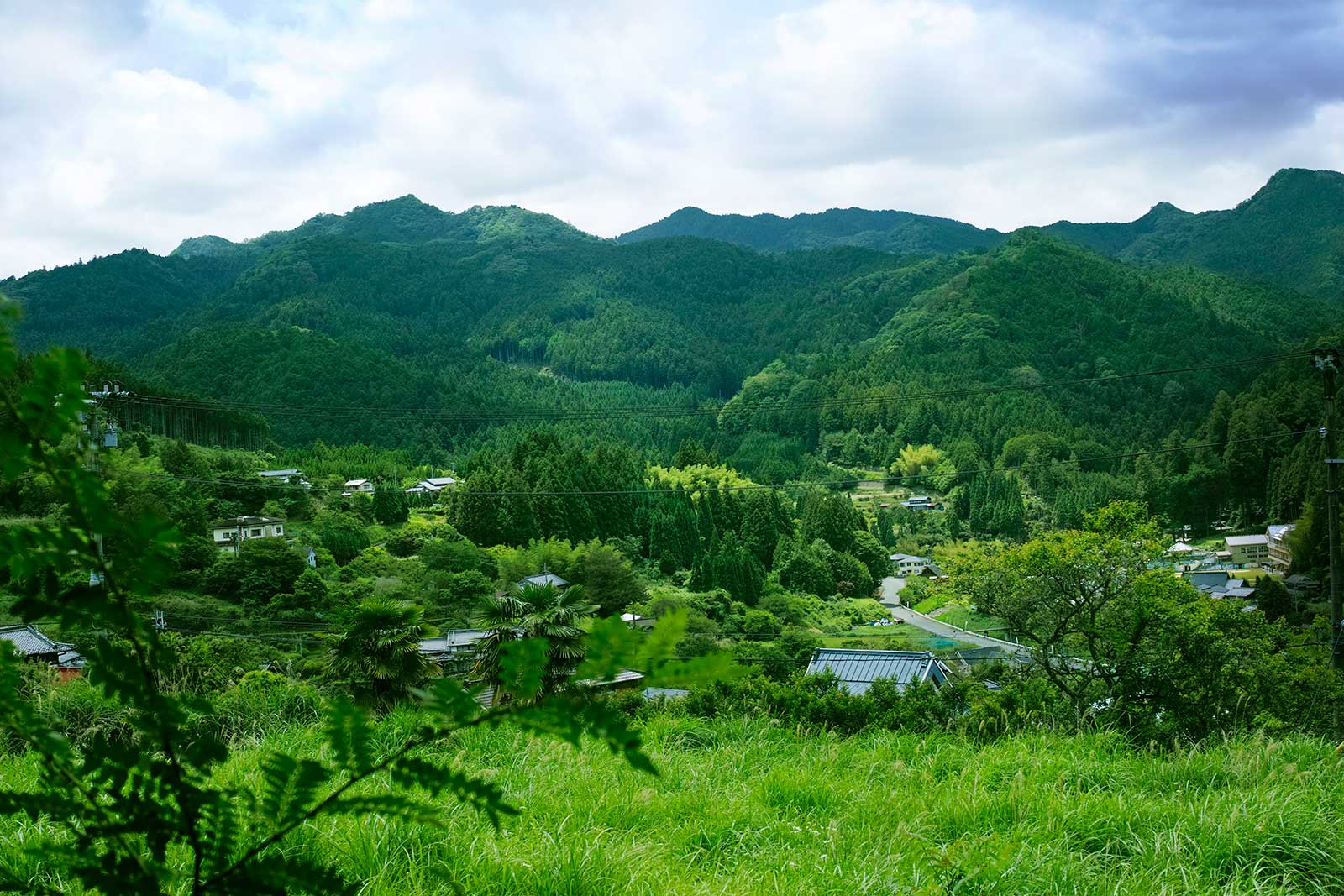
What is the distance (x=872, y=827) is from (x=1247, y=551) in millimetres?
46386

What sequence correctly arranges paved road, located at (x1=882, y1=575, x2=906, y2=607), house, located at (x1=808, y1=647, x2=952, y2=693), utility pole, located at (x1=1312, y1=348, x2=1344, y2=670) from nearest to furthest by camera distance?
utility pole, located at (x1=1312, y1=348, x2=1344, y2=670), house, located at (x1=808, y1=647, x2=952, y2=693), paved road, located at (x1=882, y1=575, x2=906, y2=607)

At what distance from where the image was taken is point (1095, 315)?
311 ft

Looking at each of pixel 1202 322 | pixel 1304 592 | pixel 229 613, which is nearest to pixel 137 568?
pixel 229 613

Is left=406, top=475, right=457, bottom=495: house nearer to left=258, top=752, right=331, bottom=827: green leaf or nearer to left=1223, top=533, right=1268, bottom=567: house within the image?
left=1223, top=533, right=1268, bottom=567: house

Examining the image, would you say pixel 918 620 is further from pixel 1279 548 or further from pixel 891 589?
pixel 1279 548

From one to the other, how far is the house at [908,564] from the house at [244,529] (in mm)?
30749

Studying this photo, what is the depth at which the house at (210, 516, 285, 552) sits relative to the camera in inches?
1442

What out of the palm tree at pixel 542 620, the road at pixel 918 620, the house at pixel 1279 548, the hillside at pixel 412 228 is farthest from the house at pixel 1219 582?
the hillside at pixel 412 228

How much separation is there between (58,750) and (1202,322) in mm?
101035

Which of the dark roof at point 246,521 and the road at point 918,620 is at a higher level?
the dark roof at point 246,521

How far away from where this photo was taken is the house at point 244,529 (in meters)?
36.6

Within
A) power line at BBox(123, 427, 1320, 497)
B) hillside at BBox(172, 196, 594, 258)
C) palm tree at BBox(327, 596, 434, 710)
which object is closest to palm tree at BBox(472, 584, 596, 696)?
palm tree at BBox(327, 596, 434, 710)

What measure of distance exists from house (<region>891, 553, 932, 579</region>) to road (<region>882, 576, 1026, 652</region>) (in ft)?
2.22

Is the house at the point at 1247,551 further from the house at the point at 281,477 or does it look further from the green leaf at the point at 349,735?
the green leaf at the point at 349,735
